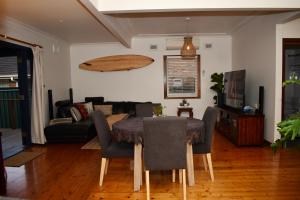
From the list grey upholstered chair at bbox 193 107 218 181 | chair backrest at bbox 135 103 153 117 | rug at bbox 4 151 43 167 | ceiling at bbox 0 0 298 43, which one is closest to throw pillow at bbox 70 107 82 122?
rug at bbox 4 151 43 167

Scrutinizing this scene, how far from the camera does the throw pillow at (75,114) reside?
548 centimetres

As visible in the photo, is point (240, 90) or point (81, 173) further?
point (240, 90)

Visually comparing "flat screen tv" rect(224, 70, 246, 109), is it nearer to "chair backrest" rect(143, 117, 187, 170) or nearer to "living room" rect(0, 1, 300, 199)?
"living room" rect(0, 1, 300, 199)

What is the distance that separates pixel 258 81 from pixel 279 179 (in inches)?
98.3

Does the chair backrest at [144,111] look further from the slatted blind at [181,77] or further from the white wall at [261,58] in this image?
the slatted blind at [181,77]

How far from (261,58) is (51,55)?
4.98 meters

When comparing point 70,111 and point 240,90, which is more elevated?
point 240,90

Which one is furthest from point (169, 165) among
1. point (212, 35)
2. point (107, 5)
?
point (212, 35)

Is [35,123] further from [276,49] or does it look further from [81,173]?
[276,49]

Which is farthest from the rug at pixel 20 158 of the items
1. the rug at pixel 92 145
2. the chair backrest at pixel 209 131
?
the chair backrest at pixel 209 131

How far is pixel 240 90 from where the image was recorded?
4891mm

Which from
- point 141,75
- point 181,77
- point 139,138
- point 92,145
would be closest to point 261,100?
point 181,77

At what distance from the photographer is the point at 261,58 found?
4.87m

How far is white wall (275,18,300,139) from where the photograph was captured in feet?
14.1
